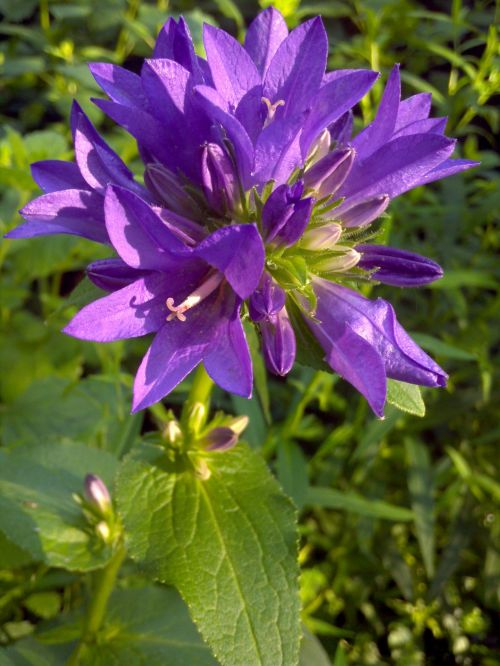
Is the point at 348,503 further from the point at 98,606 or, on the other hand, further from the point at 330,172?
the point at 330,172

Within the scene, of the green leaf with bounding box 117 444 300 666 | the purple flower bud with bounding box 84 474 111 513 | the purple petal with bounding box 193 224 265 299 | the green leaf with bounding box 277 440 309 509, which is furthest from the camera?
the green leaf with bounding box 277 440 309 509

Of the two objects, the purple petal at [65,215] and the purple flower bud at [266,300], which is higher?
the purple petal at [65,215]

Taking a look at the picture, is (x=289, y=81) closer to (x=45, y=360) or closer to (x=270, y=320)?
(x=270, y=320)

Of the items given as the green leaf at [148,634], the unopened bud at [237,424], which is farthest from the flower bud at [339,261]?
the green leaf at [148,634]

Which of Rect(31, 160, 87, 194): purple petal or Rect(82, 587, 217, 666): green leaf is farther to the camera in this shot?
Rect(82, 587, 217, 666): green leaf

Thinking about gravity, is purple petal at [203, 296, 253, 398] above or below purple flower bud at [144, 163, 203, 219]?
below

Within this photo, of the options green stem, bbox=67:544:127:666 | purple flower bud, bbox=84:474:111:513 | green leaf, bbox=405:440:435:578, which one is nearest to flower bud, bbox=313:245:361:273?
purple flower bud, bbox=84:474:111:513

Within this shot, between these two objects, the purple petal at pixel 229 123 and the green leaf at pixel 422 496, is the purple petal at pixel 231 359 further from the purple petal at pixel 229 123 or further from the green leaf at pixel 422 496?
the green leaf at pixel 422 496

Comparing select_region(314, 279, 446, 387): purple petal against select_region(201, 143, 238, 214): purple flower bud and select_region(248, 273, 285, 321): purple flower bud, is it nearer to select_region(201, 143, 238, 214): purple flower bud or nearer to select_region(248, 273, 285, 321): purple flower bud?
select_region(248, 273, 285, 321): purple flower bud
